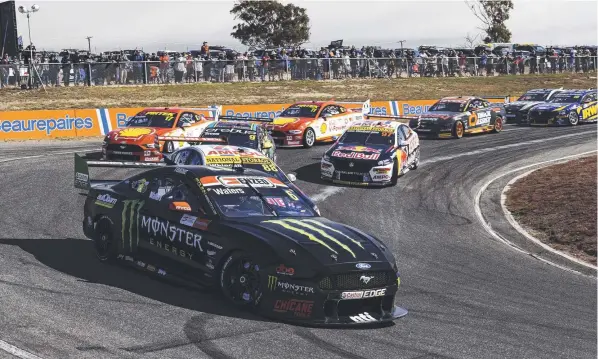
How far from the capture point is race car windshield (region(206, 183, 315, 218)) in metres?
10.0

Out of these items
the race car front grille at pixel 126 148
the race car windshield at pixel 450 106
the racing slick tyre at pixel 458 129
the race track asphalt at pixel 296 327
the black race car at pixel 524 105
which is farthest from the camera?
the black race car at pixel 524 105

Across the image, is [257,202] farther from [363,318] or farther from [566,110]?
[566,110]

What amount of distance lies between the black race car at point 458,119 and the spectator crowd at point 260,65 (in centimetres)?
1410

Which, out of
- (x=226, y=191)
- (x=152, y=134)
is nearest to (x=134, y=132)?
(x=152, y=134)

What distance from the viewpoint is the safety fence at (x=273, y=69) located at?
37.2m

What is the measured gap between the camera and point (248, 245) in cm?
922

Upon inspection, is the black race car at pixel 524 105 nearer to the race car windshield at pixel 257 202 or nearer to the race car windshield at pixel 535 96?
the race car windshield at pixel 535 96

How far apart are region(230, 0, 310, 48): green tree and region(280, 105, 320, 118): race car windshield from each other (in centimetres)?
4437

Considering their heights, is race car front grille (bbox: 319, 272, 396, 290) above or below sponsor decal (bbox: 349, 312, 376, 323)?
above

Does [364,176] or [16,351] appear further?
[364,176]

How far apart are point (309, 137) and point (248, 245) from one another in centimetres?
1802

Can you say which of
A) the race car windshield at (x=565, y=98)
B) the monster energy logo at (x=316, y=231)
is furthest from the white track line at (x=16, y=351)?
the race car windshield at (x=565, y=98)

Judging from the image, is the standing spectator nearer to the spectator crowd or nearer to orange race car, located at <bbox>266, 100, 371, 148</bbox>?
the spectator crowd

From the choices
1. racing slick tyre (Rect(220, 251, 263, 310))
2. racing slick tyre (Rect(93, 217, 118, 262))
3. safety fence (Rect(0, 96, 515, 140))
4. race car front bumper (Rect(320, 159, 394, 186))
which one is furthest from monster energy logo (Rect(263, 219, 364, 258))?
safety fence (Rect(0, 96, 515, 140))
